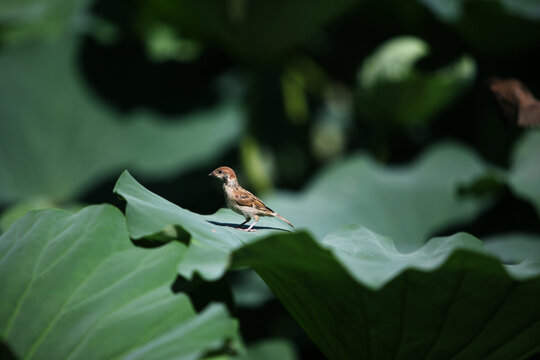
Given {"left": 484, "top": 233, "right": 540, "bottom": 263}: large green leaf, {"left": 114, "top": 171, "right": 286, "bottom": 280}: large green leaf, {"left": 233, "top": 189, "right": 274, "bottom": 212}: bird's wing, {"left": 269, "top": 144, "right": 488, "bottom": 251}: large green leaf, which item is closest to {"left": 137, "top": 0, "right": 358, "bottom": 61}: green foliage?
{"left": 269, "top": 144, "right": 488, "bottom": 251}: large green leaf

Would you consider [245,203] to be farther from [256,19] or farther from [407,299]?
[256,19]

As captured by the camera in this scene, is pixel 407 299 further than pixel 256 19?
No

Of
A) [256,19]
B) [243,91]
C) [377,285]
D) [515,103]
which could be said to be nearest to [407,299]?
[377,285]

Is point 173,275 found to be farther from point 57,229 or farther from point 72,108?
point 72,108

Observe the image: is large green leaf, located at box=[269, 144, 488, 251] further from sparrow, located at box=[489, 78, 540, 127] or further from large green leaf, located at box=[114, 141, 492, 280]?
sparrow, located at box=[489, 78, 540, 127]

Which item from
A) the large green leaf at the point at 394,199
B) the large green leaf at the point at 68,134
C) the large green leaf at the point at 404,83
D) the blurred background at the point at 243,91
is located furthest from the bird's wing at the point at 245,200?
the large green leaf at the point at 68,134

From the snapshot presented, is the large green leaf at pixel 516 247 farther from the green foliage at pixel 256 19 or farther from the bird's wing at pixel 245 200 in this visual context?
the green foliage at pixel 256 19

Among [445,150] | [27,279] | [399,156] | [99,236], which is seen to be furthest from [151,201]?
[399,156]
